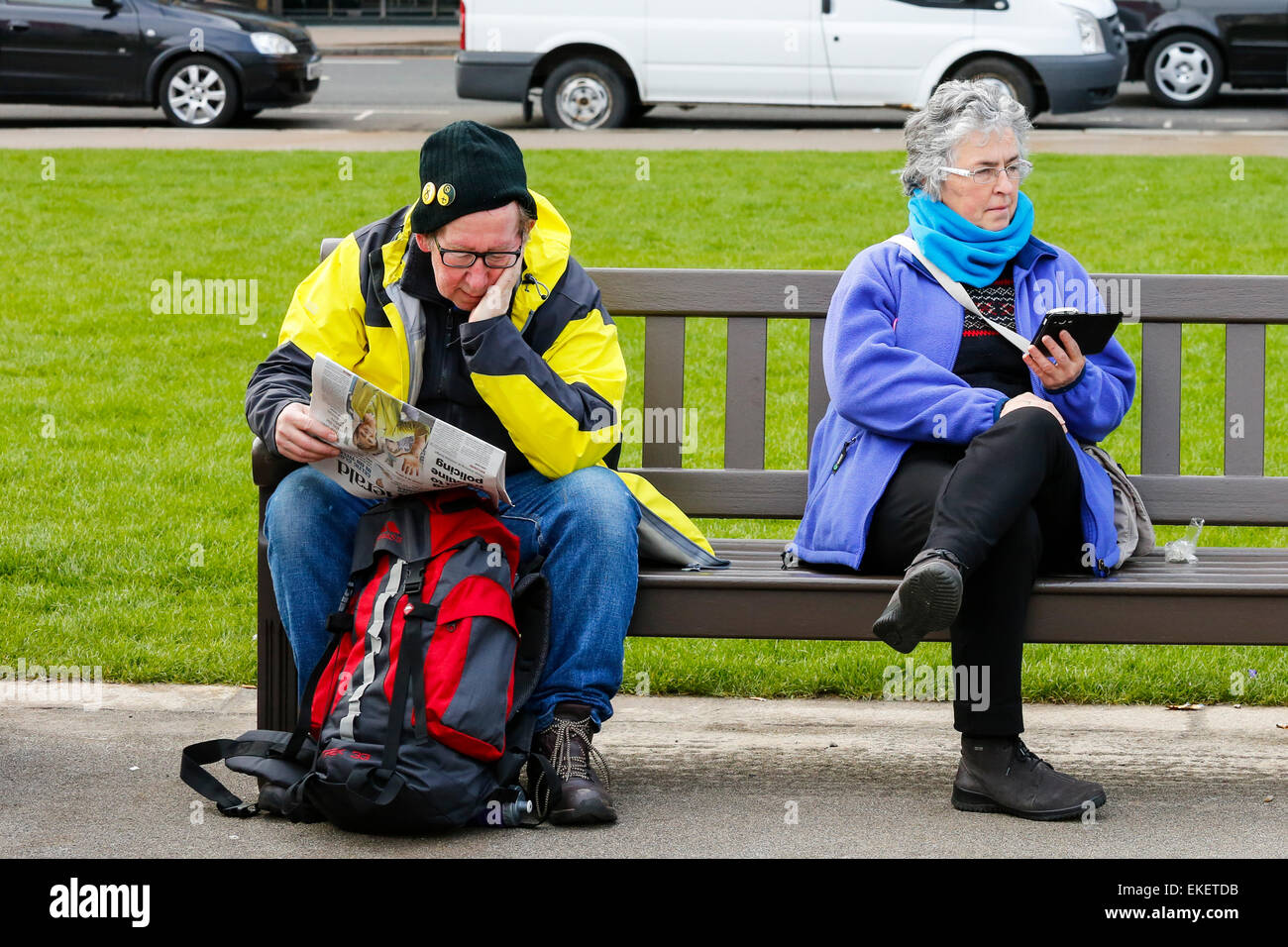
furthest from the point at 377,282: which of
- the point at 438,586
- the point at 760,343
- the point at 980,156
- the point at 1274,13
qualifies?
the point at 1274,13

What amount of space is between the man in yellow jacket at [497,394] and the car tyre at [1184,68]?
43.8 feet

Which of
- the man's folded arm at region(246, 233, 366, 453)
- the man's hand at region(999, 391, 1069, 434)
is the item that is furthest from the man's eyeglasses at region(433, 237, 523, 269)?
the man's hand at region(999, 391, 1069, 434)

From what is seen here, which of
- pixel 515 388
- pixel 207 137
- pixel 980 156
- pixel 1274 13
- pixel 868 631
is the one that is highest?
pixel 1274 13

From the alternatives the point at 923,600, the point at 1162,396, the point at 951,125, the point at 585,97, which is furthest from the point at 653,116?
the point at 923,600

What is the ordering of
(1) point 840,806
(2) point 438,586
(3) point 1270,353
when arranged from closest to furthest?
(2) point 438,586 → (1) point 840,806 → (3) point 1270,353

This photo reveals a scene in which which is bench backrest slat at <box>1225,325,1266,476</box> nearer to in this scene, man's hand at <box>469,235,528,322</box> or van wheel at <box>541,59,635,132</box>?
man's hand at <box>469,235,528,322</box>

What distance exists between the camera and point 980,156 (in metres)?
4.00

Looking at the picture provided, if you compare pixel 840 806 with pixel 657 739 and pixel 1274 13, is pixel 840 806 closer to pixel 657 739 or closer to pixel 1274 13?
pixel 657 739

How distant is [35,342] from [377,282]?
13.5 ft

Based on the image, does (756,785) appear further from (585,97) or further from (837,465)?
(585,97)

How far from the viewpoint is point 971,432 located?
3.82 m

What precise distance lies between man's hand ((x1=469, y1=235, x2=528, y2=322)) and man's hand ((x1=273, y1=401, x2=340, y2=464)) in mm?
372

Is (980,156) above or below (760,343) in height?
above

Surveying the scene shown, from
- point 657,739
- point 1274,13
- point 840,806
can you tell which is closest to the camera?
point 840,806
